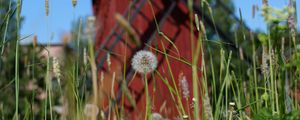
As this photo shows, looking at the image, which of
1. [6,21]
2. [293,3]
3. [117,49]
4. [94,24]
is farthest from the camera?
[117,49]

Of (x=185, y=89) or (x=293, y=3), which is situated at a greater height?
(x=293, y=3)

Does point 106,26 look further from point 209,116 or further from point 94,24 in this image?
point 94,24

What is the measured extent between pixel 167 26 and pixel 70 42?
340 centimetres

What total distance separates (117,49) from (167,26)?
374mm

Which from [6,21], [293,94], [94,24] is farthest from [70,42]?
[293,94]

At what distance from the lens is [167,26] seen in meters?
3.92

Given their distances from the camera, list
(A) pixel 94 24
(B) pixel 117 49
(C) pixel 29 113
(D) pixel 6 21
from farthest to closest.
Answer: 1. (B) pixel 117 49
2. (C) pixel 29 113
3. (D) pixel 6 21
4. (A) pixel 94 24

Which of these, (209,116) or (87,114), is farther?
(87,114)

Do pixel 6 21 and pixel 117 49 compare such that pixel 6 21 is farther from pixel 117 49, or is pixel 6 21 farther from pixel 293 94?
pixel 117 49

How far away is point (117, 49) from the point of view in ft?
12.6

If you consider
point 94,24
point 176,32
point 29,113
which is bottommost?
point 29,113

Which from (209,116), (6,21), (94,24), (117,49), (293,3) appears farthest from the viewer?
(117,49)

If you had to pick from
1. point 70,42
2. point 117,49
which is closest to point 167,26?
point 117,49

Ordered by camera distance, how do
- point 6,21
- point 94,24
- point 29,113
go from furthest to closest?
point 29,113 → point 6,21 → point 94,24
